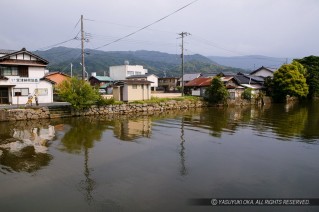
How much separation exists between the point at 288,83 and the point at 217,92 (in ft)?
55.4

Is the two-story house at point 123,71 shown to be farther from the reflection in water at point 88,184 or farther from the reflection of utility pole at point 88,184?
the reflection in water at point 88,184

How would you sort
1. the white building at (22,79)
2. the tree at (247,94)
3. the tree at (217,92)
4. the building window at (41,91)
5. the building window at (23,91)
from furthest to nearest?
the tree at (247,94) < the tree at (217,92) < the building window at (41,91) < the building window at (23,91) < the white building at (22,79)

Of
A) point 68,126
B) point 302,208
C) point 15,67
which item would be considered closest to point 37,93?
point 15,67

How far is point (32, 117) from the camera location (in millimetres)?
30672

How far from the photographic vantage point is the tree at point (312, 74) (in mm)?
60656

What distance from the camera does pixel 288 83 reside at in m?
53.2

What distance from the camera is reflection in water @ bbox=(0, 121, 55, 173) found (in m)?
14.2

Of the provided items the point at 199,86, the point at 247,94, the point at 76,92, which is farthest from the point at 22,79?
the point at 247,94

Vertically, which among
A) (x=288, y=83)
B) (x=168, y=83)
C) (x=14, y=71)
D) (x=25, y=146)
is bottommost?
(x=25, y=146)

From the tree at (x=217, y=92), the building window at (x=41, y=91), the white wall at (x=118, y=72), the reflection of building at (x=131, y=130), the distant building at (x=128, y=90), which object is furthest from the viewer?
the white wall at (x=118, y=72)

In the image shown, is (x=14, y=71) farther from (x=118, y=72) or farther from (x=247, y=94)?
(x=118, y=72)

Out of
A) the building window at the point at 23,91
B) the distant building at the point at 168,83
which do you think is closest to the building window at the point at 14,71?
the building window at the point at 23,91

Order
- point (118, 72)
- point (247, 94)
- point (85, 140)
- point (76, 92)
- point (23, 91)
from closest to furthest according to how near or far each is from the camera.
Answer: point (85, 140)
point (76, 92)
point (23, 91)
point (247, 94)
point (118, 72)

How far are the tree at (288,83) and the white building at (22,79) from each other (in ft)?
141
